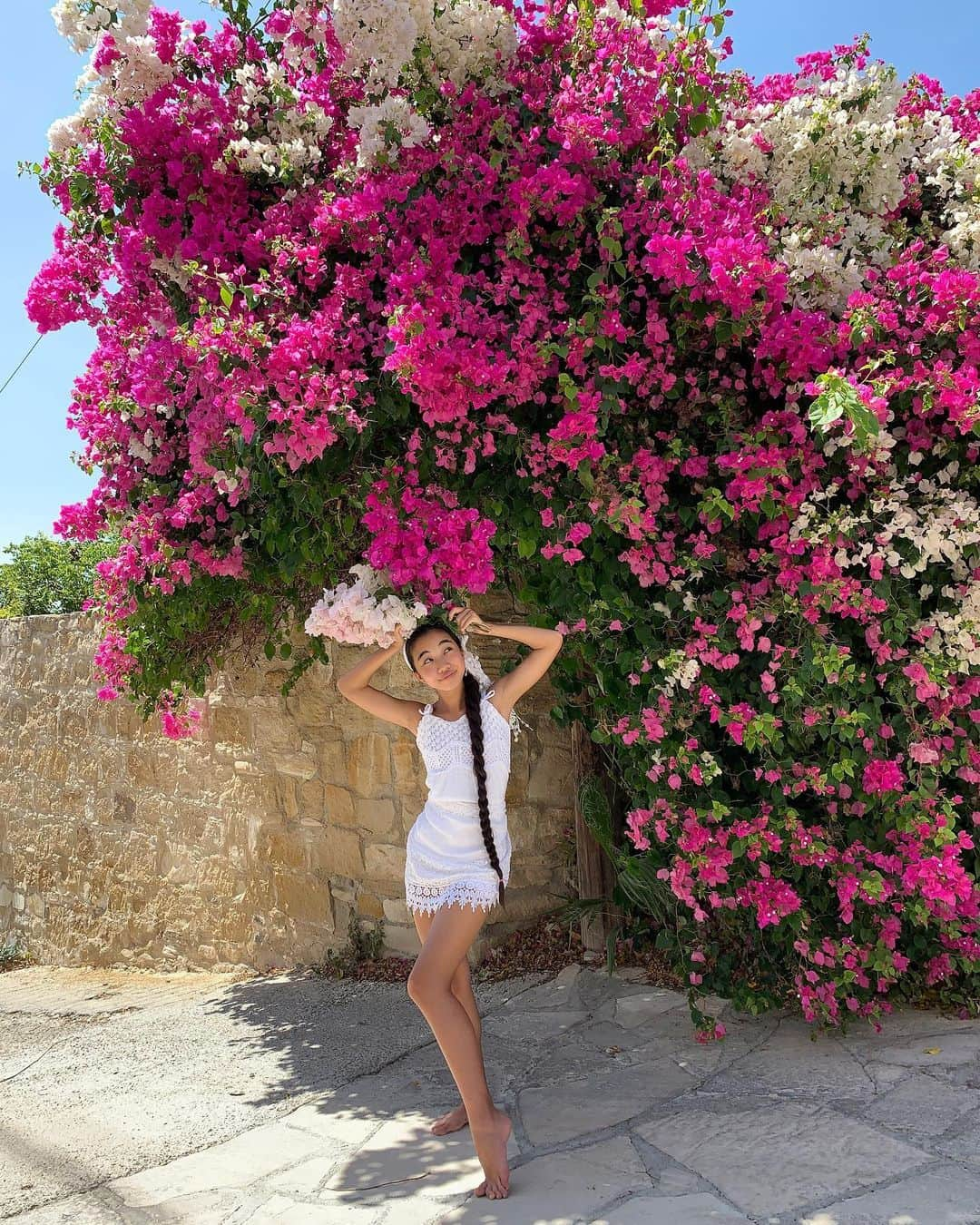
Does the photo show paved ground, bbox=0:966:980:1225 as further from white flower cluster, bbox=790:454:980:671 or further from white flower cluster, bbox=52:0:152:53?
white flower cluster, bbox=52:0:152:53

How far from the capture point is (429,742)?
3076 millimetres

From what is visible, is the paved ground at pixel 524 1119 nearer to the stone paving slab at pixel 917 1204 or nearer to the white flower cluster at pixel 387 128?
the stone paving slab at pixel 917 1204

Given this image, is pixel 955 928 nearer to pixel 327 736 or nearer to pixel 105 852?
pixel 327 736

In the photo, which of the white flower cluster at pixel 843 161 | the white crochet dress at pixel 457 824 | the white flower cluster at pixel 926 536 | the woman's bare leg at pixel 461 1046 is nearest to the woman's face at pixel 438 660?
the white crochet dress at pixel 457 824

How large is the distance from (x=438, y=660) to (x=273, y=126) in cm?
221

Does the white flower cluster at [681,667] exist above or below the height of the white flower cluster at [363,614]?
below

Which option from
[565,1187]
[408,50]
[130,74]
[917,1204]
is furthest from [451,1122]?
[130,74]

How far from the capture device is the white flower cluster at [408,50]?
3398 mm

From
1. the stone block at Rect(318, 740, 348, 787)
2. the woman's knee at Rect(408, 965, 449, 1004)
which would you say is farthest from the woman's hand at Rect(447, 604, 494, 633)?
the stone block at Rect(318, 740, 348, 787)

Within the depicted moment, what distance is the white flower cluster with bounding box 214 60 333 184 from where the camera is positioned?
3.81 meters

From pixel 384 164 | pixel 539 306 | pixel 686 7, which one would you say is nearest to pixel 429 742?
pixel 539 306

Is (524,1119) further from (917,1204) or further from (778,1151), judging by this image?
(917,1204)

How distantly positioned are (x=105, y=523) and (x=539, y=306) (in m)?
2.33

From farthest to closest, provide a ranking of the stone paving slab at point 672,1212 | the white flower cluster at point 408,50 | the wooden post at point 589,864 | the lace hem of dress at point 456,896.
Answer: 1. the wooden post at point 589,864
2. the white flower cluster at point 408,50
3. the lace hem of dress at point 456,896
4. the stone paving slab at point 672,1212
